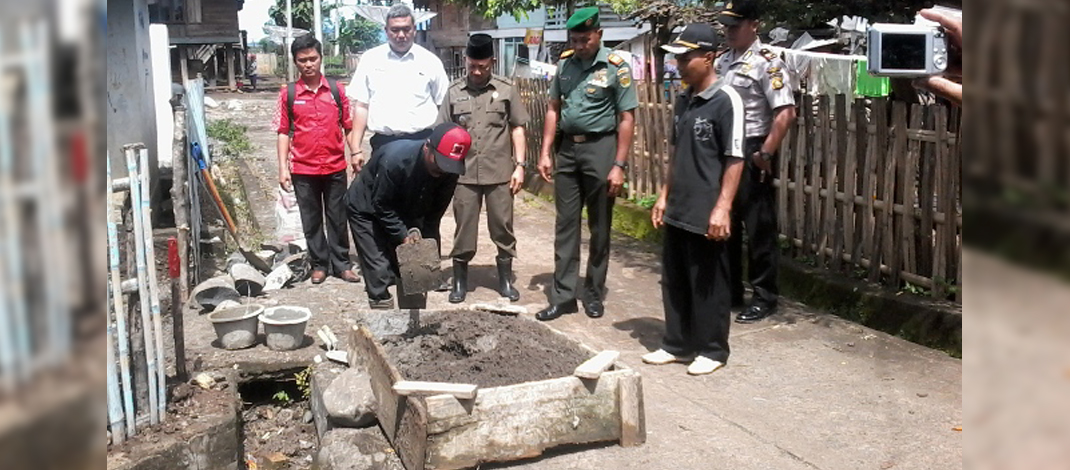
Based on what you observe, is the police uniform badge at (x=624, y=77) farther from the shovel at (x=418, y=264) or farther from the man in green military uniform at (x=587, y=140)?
the shovel at (x=418, y=264)

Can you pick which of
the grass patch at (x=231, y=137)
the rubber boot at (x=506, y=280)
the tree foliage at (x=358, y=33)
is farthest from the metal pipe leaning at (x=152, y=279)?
the tree foliage at (x=358, y=33)

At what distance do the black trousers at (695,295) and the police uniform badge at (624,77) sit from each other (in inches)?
46.2

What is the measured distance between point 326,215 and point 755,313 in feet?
10.3

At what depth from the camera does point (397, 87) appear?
6730 mm

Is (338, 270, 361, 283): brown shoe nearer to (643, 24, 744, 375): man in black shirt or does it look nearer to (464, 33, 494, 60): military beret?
(464, 33, 494, 60): military beret

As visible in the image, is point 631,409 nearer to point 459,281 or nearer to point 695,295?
point 695,295

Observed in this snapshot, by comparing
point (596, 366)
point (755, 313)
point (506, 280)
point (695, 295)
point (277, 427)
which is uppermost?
point (695, 295)

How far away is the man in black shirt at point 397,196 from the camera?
523 centimetres

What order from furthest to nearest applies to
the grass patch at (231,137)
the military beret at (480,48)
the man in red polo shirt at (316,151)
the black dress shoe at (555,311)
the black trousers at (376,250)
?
the grass patch at (231,137) < the man in red polo shirt at (316,151) < the military beret at (480,48) < the black dress shoe at (555,311) < the black trousers at (376,250)

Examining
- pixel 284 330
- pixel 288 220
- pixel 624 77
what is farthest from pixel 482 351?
pixel 288 220

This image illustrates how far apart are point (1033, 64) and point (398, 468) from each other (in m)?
3.61

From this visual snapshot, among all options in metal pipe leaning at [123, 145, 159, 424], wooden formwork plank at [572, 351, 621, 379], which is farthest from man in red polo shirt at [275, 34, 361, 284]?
wooden formwork plank at [572, 351, 621, 379]

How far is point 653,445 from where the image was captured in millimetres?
4211

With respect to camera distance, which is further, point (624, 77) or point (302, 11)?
point (302, 11)
